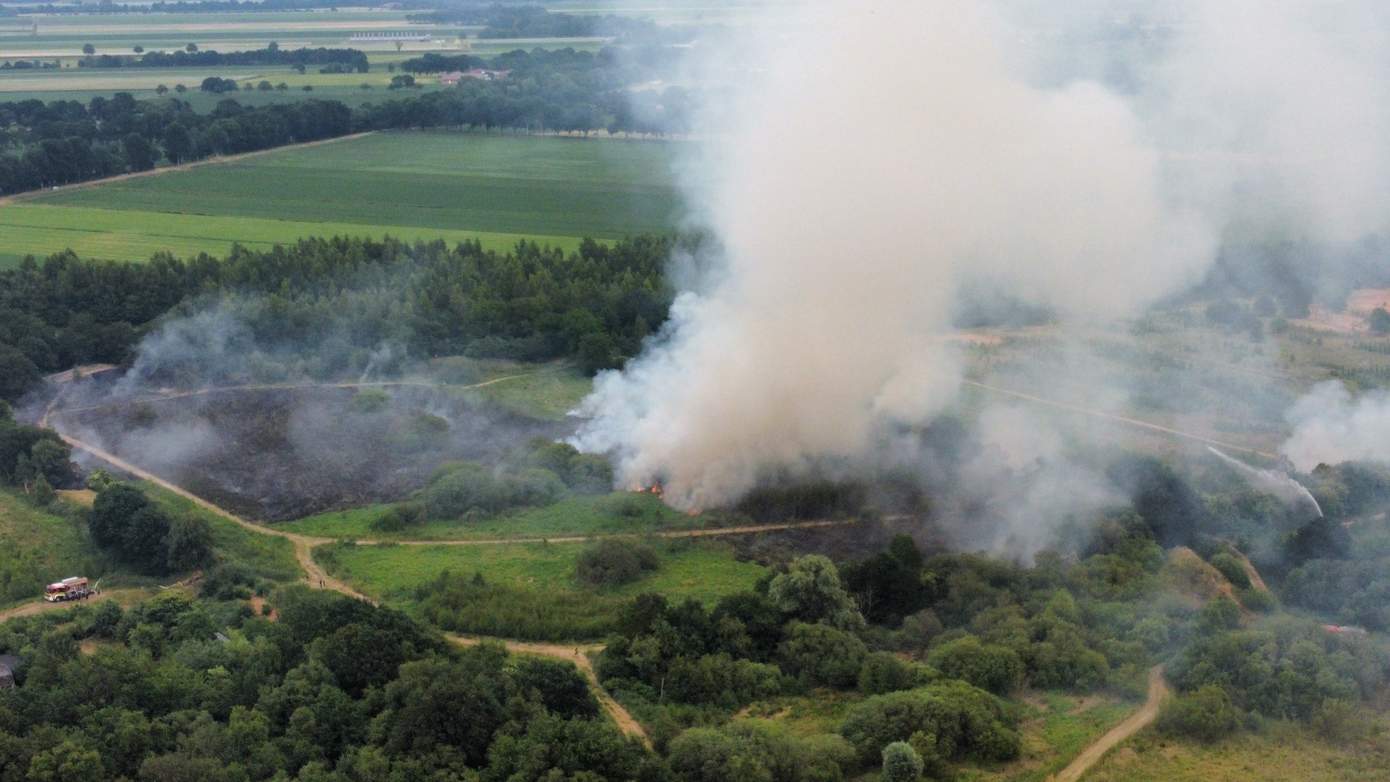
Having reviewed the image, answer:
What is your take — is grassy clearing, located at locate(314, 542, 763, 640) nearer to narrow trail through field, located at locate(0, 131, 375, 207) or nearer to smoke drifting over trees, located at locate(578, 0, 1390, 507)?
smoke drifting over trees, located at locate(578, 0, 1390, 507)

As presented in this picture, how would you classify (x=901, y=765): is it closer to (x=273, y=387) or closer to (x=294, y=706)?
(x=294, y=706)

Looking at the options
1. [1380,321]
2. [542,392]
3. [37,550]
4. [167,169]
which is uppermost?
[167,169]

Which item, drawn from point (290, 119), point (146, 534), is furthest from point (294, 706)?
point (290, 119)

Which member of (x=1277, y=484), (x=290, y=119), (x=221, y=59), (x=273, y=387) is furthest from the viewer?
(x=221, y=59)

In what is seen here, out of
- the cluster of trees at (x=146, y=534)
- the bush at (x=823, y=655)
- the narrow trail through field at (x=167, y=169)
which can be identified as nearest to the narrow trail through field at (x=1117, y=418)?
the bush at (x=823, y=655)

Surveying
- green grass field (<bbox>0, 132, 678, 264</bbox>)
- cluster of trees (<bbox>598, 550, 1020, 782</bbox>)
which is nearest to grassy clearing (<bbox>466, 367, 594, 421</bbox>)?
cluster of trees (<bbox>598, 550, 1020, 782</bbox>)

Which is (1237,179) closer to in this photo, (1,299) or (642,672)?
(642,672)

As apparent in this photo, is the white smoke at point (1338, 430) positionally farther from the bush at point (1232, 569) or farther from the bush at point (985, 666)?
the bush at point (985, 666)
